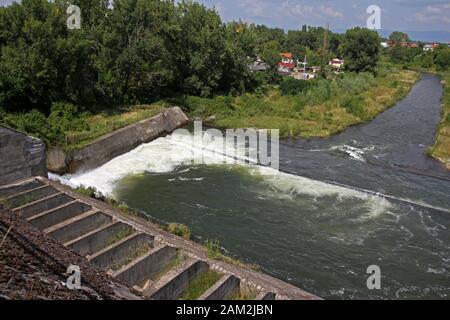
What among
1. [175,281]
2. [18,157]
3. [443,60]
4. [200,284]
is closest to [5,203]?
[18,157]

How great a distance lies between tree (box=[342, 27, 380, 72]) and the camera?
51.3m

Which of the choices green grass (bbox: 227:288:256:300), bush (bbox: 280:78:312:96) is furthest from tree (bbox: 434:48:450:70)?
green grass (bbox: 227:288:256:300)

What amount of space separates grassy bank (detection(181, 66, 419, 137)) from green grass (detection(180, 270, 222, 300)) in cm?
1758

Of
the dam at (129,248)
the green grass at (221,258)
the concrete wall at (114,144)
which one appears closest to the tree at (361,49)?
the concrete wall at (114,144)

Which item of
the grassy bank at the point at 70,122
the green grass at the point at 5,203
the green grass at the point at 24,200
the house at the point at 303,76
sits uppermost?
the house at the point at 303,76

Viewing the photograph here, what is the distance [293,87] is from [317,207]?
2260cm

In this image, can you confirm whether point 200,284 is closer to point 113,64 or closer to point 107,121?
point 107,121

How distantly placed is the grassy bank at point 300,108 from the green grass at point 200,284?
17585mm

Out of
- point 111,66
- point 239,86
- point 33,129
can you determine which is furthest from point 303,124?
point 33,129

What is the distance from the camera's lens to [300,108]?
106ft

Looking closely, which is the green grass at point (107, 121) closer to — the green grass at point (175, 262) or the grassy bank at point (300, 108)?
the grassy bank at point (300, 108)

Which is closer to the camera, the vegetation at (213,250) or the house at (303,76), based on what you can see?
the vegetation at (213,250)

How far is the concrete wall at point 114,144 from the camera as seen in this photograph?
1814 centimetres
